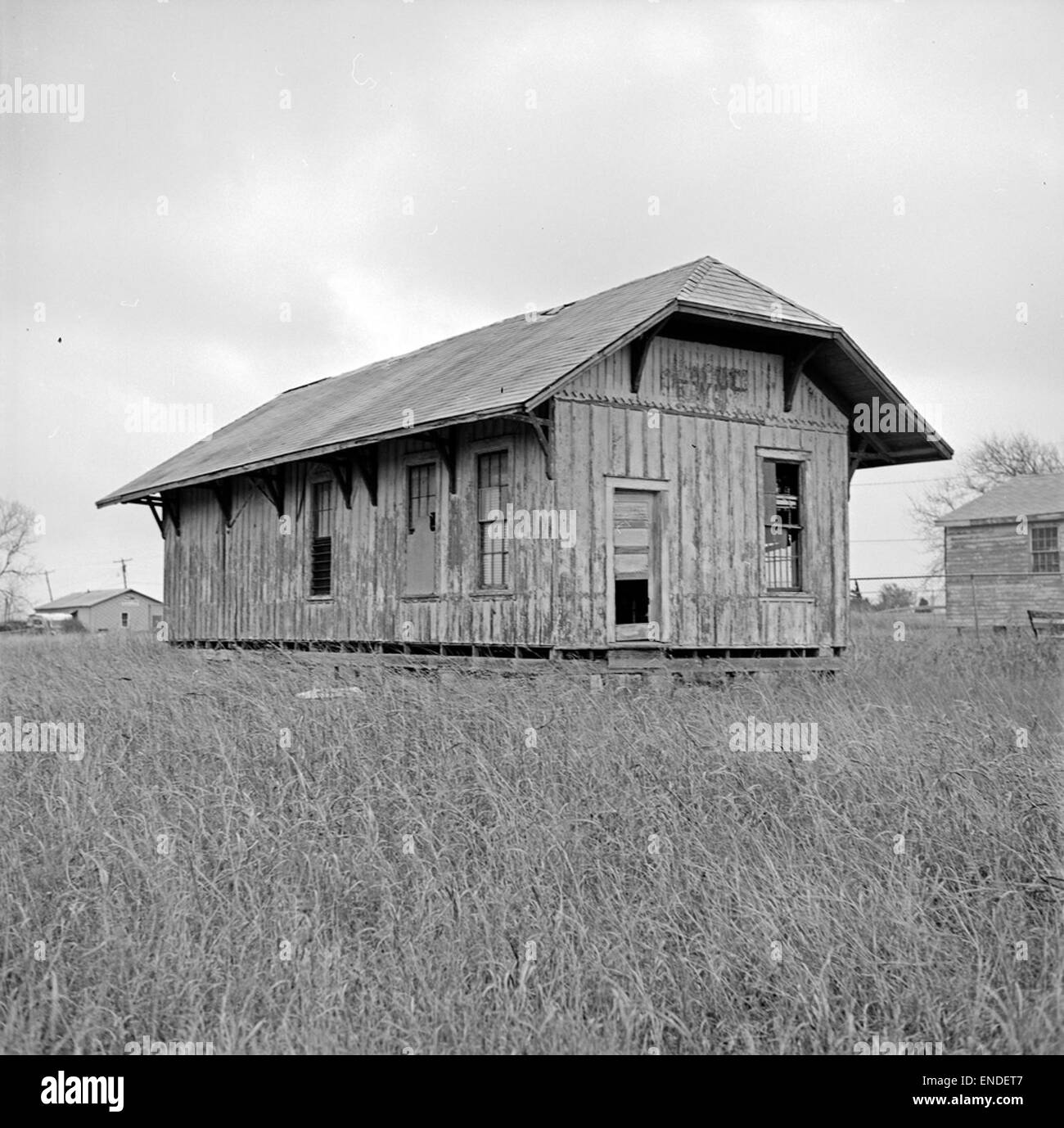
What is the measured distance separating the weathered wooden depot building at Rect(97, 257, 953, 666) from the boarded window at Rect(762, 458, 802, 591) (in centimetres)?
3

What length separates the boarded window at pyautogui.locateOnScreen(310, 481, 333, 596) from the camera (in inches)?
729

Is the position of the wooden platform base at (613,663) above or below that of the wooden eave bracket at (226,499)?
below

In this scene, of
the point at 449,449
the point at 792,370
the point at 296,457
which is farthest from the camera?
the point at 296,457

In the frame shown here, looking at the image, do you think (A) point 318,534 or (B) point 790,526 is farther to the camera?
(A) point 318,534

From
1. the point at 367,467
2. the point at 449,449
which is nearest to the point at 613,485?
the point at 449,449

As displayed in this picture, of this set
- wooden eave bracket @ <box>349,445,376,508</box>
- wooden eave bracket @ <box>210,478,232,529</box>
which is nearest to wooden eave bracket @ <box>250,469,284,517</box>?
wooden eave bracket @ <box>210,478,232,529</box>

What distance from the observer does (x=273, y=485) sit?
65.7 ft

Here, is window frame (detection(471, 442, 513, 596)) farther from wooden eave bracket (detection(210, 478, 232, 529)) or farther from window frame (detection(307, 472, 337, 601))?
wooden eave bracket (detection(210, 478, 232, 529))

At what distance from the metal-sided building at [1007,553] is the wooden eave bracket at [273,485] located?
66.0ft

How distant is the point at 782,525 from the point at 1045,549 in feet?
67.2

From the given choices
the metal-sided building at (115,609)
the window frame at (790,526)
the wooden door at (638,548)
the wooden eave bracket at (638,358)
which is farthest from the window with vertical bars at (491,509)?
the metal-sided building at (115,609)

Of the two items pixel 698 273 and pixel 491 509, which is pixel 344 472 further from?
pixel 698 273

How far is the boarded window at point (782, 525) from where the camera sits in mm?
16031

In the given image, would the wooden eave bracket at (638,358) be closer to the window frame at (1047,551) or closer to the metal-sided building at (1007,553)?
the metal-sided building at (1007,553)
